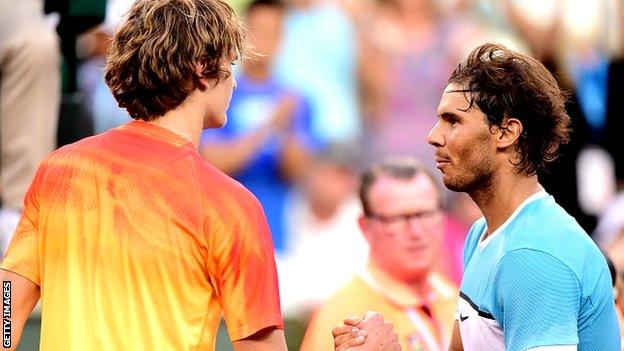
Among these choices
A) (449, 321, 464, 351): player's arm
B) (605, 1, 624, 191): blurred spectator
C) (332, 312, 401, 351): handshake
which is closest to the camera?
(332, 312, 401, 351): handshake

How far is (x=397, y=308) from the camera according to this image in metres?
5.61

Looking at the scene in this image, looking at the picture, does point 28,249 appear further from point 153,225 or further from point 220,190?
point 220,190

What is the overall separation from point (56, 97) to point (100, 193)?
298cm

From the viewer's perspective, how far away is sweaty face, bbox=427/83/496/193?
288 centimetres

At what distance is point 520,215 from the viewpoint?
2.81 meters

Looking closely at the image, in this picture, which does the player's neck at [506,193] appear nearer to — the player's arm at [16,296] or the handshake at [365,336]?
the handshake at [365,336]

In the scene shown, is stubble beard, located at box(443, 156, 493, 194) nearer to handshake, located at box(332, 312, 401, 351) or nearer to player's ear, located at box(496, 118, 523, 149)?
player's ear, located at box(496, 118, 523, 149)

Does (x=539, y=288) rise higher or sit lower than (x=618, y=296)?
higher

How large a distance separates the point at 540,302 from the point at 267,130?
3.11 meters

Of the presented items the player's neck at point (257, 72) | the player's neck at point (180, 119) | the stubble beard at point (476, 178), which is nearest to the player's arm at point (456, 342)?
the stubble beard at point (476, 178)

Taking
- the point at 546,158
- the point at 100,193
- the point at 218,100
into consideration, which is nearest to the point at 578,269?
the point at 546,158

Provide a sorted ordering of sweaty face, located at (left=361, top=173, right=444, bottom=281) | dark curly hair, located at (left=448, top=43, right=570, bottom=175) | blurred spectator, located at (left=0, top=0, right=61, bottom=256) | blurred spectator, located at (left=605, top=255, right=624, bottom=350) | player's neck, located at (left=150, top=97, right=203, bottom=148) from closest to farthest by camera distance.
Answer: player's neck, located at (left=150, top=97, right=203, bottom=148) < dark curly hair, located at (left=448, top=43, right=570, bottom=175) < blurred spectator, located at (left=605, top=255, right=624, bottom=350) < blurred spectator, located at (left=0, top=0, right=61, bottom=256) < sweaty face, located at (left=361, top=173, right=444, bottom=281)

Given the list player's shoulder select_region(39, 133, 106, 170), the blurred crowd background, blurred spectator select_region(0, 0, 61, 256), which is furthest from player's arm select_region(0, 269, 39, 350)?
blurred spectator select_region(0, 0, 61, 256)

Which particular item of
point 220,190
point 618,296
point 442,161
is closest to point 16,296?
point 220,190
